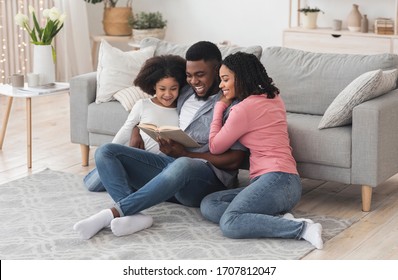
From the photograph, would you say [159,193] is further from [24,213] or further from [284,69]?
[284,69]

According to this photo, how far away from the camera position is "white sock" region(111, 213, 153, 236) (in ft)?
12.3

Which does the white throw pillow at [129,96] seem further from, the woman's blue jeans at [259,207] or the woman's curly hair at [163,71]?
the woman's blue jeans at [259,207]

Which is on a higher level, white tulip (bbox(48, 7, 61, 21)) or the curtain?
white tulip (bbox(48, 7, 61, 21))

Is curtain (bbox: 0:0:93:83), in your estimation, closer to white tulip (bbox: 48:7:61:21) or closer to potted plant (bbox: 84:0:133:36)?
potted plant (bbox: 84:0:133:36)

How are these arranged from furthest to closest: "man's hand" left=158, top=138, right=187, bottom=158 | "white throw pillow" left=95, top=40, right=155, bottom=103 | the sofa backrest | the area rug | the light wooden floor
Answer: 1. "white throw pillow" left=95, top=40, right=155, bottom=103
2. the sofa backrest
3. "man's hand" left=158, top=138, right=187, bottom=158
4. the light wooden floor
5. the area rug

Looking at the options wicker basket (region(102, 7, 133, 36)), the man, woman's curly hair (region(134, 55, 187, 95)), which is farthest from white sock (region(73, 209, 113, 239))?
wicker basket (region(102, 7, 133, 36))

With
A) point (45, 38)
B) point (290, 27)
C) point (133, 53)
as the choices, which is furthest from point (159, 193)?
point (290, 27)

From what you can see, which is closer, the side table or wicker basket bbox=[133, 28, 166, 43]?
the side table

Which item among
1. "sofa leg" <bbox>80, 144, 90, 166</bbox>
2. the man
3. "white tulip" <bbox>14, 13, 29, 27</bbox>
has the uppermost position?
"white tulip" <bbox>14, 13, 29, 27</bbox>

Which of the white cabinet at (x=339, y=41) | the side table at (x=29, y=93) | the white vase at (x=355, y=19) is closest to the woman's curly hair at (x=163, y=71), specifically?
the side table at (x=29, y=93)

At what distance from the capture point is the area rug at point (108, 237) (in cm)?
356

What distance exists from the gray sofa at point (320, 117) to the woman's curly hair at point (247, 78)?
1.33 feet

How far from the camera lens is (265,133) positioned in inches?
155

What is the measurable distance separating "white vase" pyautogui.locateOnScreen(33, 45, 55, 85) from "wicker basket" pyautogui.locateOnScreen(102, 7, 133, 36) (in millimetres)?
2266
